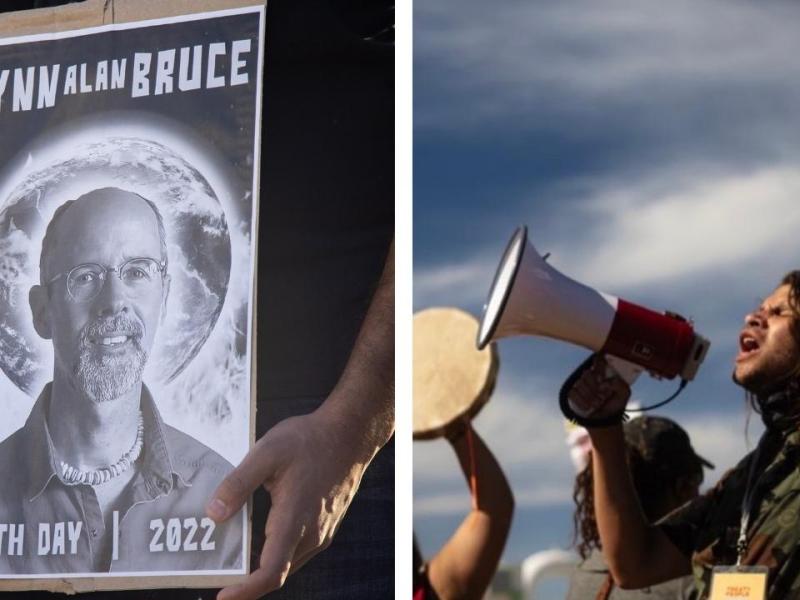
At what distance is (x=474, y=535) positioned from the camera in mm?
3135

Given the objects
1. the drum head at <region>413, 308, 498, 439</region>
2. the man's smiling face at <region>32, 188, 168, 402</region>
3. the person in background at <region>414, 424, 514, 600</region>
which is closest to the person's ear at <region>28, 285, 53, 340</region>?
the man's smiling face at <region>32, 188, 168, 402</region>

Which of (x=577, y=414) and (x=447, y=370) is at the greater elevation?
(x=447, y=370)

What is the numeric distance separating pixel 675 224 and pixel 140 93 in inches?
56.4

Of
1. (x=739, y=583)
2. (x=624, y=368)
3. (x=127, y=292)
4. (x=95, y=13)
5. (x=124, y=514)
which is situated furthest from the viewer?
(x=95, y=13)

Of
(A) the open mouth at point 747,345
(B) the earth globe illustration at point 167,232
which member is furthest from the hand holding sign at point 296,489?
(A) the open mouth at point 747,345

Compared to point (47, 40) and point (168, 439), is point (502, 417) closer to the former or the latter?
point (168, 439)

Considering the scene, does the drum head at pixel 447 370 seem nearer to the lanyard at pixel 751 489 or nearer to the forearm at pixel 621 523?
the forearm at pixel 621 523

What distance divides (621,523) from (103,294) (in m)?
1.41

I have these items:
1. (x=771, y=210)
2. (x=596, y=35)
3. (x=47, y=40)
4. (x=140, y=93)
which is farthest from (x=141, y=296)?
(x=771, y=210)

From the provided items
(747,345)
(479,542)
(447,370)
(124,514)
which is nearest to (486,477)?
(479,542)

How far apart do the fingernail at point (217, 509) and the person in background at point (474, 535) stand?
512 millimetres

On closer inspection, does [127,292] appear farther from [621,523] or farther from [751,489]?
[751,489]

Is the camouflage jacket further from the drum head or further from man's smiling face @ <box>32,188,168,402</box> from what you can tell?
man's smiling face @ <box>32,188,168,402</box>

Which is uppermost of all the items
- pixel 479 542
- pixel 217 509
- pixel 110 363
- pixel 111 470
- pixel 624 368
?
pixel 110 363
